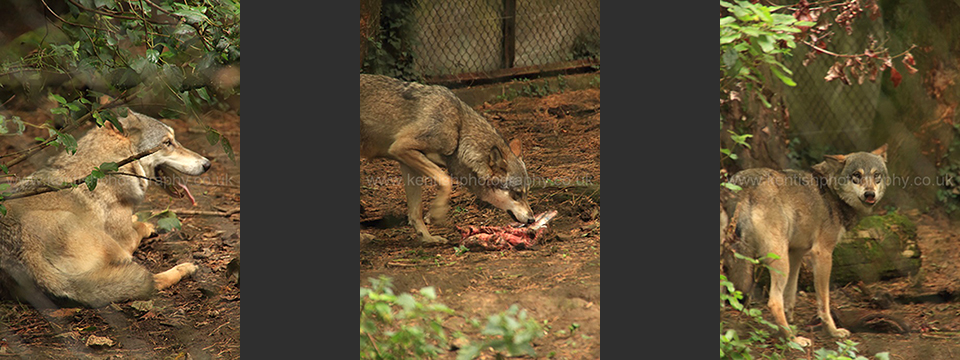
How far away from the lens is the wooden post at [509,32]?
5.83 m

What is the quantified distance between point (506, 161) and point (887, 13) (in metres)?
2.60

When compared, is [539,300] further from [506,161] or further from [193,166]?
[193,166]

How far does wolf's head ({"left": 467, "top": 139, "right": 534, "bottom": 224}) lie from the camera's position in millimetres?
5773

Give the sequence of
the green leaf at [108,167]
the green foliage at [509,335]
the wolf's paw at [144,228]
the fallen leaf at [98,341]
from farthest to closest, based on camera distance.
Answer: the wolf's paw at [144,228]
the fallen leaf at [98,341]
the green leaf at [108,167]
the green foliage at [509,335]

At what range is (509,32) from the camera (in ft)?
19.2

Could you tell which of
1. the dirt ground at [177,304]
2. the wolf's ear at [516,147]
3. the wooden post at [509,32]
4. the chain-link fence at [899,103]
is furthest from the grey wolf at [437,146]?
the chain-link fence at [899,103]

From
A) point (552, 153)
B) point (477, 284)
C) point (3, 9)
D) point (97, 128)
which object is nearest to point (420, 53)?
point (552, 153)

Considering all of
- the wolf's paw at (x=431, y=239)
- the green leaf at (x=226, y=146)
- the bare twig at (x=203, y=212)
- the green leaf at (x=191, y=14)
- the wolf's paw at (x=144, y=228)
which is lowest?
the wolf's paw at (x=144, y=228)

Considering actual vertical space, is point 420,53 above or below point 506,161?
above

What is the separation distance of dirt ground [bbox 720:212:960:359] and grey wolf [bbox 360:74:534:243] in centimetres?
165

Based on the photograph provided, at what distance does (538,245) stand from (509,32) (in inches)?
56.7

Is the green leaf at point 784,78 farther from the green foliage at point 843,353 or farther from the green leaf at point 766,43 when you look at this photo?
the green foliage at point 843,353

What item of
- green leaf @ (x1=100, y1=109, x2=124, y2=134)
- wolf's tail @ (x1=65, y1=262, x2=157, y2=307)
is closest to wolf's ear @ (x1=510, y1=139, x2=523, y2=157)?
green leaf @ (x1=100, y1=109, x2=124, y2=134)

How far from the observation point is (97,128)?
6133 millimetres
